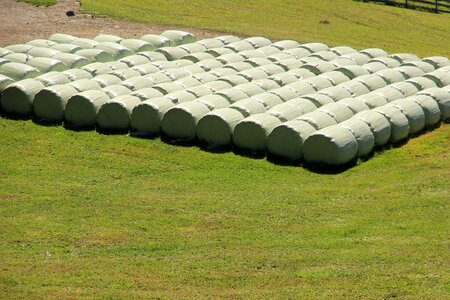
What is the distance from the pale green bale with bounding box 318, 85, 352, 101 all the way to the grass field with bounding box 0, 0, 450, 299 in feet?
12.6

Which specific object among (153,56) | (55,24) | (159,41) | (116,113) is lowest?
(55,24)

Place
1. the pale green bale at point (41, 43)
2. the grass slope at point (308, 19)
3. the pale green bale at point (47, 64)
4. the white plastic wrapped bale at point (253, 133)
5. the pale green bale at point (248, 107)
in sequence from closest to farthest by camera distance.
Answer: the white plastic wrapped bale at point (253, 133) → the pale green bale at point (248, 107) → the pale green bale at point (47, 64) → the pale green bale at point (41, 43) → the grass slope at point (308, 19)

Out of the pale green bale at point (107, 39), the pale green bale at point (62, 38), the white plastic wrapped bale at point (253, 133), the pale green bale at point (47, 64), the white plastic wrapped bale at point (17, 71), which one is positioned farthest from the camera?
the pale green bale at point (107, 39)

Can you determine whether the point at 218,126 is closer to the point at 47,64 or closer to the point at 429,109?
the point at 429,109

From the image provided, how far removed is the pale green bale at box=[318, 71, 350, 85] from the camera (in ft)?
144

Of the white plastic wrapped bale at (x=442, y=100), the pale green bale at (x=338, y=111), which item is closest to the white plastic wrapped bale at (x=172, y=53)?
the pale green bale at (x=338, y=111)

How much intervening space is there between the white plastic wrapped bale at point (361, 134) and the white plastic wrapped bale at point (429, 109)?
16.6 feet

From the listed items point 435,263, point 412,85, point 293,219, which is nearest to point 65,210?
point 293,219

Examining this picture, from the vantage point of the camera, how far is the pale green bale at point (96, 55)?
153 feet

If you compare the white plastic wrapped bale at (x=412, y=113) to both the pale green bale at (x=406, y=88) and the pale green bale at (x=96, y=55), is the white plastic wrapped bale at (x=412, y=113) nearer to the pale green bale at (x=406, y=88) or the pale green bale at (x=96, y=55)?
the pale green bale at (x=406, y=88)

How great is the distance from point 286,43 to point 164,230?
26236mm

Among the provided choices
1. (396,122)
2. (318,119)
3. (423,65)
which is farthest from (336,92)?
(423,65)

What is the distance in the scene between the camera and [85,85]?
4134cm

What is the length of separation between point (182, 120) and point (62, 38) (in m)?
15.7
